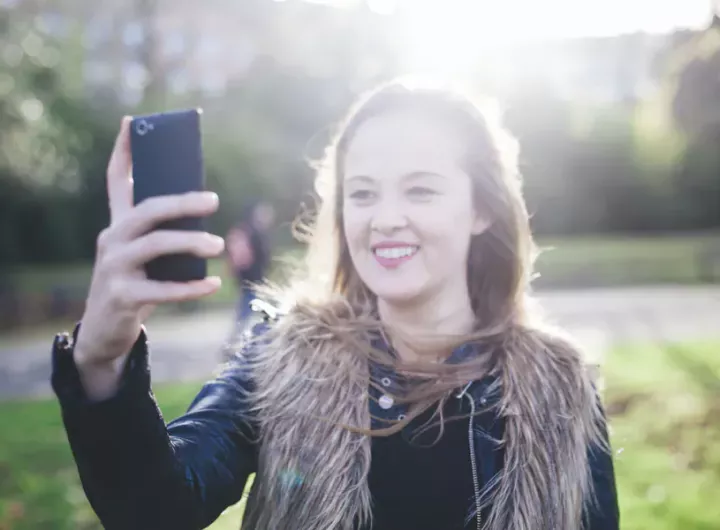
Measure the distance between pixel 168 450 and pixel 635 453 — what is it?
4643 mm

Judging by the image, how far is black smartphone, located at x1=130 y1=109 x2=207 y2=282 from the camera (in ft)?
4.14

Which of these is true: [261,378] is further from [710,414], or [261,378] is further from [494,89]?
[494,89]

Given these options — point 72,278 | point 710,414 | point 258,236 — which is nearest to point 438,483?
point 710,414

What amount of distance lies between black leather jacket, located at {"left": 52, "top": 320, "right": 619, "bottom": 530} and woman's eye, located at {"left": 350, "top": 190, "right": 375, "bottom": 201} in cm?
54

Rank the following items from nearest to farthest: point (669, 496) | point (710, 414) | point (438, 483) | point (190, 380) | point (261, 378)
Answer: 1. point (438, 483)
2. point (261, 378)
3. point (669, 496)
4. point (710, 414)
5. point (190, 380)

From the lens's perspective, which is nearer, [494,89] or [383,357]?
[383,357]

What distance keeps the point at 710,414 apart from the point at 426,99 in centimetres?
522

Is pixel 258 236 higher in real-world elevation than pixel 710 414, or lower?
higher

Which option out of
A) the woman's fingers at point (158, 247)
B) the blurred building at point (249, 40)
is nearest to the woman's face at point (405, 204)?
the woman's fingers at point (158, 247)

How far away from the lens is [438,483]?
181 cm

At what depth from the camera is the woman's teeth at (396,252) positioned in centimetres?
194

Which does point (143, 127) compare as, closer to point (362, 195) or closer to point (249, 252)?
point (362, 195)

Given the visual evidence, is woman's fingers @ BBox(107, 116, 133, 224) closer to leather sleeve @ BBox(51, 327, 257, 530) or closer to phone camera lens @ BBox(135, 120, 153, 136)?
phone camera lens @ BBox(135, 120, 153, 136)

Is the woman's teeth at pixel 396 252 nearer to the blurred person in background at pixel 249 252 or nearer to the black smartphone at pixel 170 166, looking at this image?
the black smartphone at pixel 170 166
